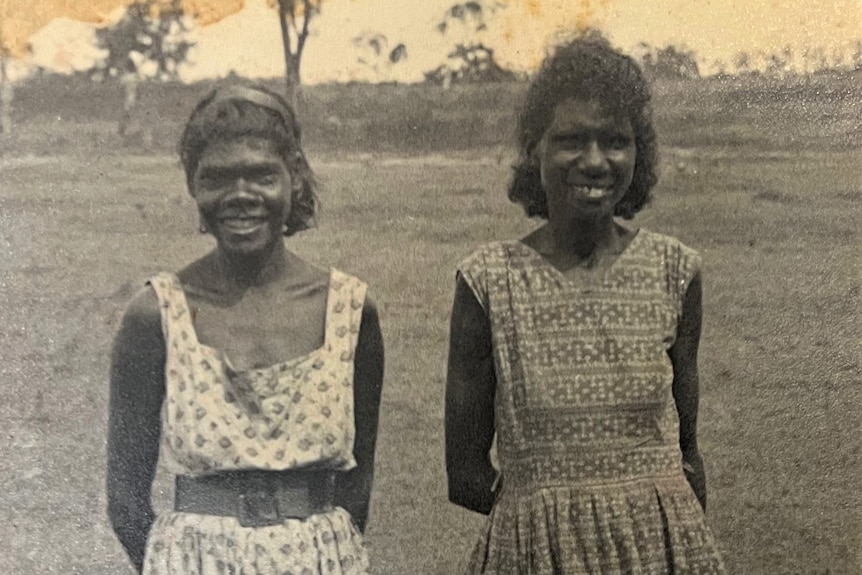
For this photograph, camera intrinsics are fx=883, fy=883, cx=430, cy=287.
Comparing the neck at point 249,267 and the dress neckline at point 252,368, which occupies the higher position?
the neck at point 249,267

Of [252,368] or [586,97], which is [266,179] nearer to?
[252,368]

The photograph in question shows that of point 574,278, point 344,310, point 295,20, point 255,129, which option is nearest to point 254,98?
point 255,129

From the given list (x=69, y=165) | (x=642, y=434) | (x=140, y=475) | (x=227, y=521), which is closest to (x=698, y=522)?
(x=642, y=434)

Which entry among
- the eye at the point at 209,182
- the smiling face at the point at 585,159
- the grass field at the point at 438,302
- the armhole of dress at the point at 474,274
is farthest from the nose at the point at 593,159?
the eye at the point at 209,182

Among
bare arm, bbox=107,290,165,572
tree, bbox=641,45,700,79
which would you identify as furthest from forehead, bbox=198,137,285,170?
tree, bbox=641,45,700,79

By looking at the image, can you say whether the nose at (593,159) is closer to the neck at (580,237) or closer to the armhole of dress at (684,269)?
the neck at (580,237)

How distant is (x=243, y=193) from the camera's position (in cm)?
151

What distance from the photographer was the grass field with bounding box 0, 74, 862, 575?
5.02 feet

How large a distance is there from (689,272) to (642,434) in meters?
0.31

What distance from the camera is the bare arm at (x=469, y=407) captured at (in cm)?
155

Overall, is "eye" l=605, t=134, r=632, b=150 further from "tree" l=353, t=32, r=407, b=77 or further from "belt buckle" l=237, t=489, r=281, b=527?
"belt buckle" l=237, t=489, r=281, b=527

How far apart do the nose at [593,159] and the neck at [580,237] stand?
0.29ft

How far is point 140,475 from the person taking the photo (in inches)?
60.1

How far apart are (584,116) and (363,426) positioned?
0.67m
